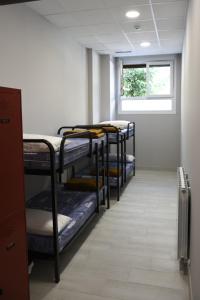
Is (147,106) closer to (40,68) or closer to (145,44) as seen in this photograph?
(145,44)

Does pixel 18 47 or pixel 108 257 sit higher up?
pixel 18 47

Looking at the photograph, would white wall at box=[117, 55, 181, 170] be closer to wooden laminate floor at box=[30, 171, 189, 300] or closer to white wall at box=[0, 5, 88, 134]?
white wall at box=[0, 5, 88, 134]

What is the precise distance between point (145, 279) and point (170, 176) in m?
3.49

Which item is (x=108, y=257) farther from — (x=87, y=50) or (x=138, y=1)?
(x=87, y=50)

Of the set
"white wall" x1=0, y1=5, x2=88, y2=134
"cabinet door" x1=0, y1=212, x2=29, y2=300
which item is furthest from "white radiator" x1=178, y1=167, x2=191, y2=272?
"white wall" x1=0, y1=5, x2=88, y2=134

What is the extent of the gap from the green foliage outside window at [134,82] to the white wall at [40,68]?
168cm

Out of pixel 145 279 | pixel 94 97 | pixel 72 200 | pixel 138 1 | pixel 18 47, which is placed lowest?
pixel 145 279

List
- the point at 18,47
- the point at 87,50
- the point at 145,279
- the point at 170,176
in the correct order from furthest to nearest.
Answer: the point at 170,176 < the point at 87,50 < the point at 18,47 < the point at 145,279

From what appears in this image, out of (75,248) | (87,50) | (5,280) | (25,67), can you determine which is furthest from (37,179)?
(87,50)

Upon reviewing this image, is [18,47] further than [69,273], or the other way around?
[18,47]

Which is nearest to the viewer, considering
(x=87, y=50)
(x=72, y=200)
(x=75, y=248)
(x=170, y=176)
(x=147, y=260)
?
(x=147, y=260)

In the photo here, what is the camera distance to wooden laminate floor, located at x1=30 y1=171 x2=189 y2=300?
6.66 ft

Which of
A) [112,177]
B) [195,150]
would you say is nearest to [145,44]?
[112,177]

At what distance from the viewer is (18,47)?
2.86 m
